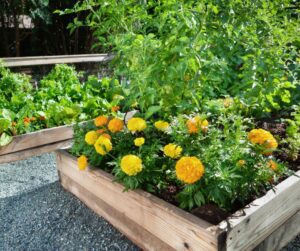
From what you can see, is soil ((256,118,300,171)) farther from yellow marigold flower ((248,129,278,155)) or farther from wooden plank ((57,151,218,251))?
wooden plank ((57,151,218,251))

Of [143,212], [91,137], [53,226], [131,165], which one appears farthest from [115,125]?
[53,226]

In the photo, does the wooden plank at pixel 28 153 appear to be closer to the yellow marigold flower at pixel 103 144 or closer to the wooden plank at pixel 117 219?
the wooden plank at pixel 117 219

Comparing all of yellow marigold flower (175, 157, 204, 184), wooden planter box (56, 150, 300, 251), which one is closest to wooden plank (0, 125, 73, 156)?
wooden planter box (56, 150, 300, 251)

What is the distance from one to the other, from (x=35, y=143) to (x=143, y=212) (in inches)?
62.9

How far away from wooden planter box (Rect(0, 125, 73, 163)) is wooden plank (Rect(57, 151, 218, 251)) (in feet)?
2.40

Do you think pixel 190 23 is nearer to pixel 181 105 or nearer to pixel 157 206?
pixel 181 105

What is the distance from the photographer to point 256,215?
123 centimetres

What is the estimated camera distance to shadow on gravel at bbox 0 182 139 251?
5.36 feet

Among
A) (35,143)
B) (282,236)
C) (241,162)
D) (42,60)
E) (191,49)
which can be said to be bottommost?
(35,143)

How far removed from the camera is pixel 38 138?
2.65 metres

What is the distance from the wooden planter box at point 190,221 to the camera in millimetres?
1140

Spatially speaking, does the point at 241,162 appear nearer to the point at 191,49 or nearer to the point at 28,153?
the point at 191,49

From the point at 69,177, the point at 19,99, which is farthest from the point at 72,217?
the point at 19,99

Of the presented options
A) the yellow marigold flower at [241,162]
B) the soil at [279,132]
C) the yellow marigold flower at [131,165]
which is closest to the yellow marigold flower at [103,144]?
the yellow marigold flower at [131,165]
